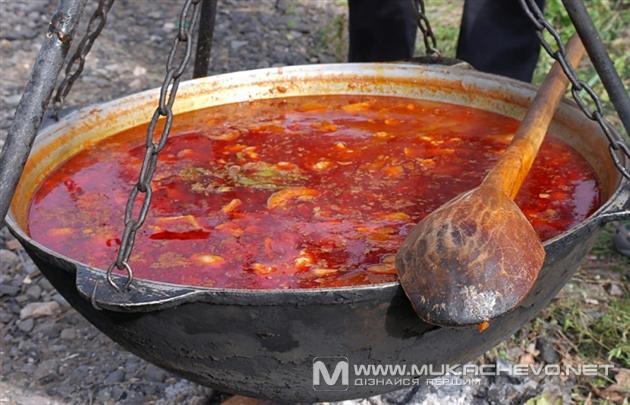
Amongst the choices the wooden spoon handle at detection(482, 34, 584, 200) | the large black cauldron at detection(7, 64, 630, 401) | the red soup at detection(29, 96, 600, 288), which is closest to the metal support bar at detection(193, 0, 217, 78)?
the red soup at detection(29, 96, 600, 288)

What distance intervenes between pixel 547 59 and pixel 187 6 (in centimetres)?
397

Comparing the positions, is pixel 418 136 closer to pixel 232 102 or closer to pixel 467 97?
pixel 467 97

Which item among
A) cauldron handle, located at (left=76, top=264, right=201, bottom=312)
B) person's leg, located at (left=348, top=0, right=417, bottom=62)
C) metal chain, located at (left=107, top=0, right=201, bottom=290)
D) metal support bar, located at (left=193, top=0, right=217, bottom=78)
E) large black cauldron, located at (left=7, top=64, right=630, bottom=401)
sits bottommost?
person's leg, located at (left=348, top=0, right=417, bottom=62)

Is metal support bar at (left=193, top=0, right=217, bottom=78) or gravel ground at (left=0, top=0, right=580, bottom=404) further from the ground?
metal support bar at (left=193, top=0, right=217, bottom=78)

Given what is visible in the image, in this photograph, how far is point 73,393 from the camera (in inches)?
108

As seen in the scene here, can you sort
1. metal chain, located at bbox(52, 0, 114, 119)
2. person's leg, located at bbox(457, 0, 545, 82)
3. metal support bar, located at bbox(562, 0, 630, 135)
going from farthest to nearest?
person's leg, located at bbox(457, 0, 545, 82) < metal chain, located at bbox(52, 0, 114, 119) < metal support bar, located at bbox(562, 0, 630, 135)

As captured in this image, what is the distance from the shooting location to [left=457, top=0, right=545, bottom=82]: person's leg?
3.79 m

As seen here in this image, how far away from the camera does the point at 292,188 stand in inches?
88.1

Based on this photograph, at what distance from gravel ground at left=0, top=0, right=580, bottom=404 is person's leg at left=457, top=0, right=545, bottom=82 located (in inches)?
69.0

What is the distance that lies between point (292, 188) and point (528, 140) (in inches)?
25.5

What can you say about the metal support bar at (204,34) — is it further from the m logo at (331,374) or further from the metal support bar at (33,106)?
the m logo at (331,374)

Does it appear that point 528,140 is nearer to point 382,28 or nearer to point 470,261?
→ point 470,261

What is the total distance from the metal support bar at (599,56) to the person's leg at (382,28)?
2.00 m

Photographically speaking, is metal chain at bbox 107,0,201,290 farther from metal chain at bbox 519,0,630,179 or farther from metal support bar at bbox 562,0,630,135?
metal support bar at bbox 562,0,630,135
